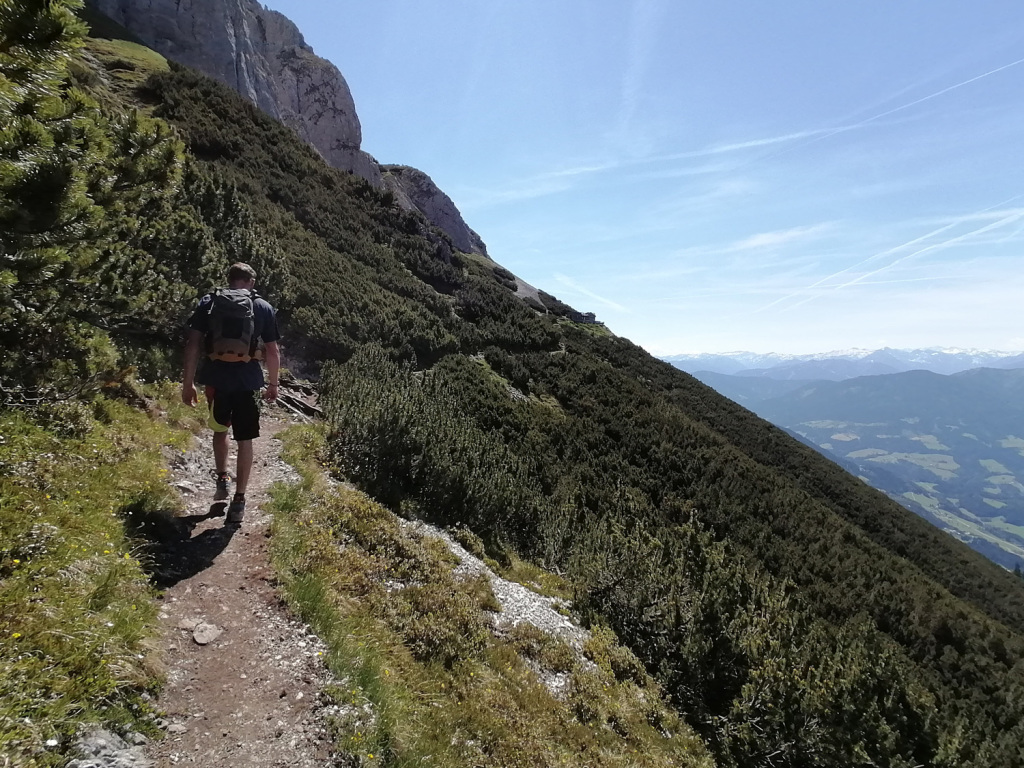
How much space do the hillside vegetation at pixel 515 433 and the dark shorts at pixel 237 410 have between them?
1946 mm

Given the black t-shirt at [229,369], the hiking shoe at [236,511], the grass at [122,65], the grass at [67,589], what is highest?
the grass at [122,65]

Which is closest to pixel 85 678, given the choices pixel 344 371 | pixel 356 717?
pixel 356 717

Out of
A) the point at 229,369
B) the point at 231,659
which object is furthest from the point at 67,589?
the point at 229,369

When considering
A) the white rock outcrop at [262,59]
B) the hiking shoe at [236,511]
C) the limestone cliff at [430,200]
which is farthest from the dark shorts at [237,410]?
the limestone cliff at [430,200]

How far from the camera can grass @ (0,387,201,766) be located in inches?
109

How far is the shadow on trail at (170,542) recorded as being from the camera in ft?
15.9

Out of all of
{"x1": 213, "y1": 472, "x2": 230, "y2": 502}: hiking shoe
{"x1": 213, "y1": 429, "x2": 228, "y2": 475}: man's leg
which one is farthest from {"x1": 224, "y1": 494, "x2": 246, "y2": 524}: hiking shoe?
{"x1": 213, "y1": 429, "x2": 228, "y2": 475}: man's leg

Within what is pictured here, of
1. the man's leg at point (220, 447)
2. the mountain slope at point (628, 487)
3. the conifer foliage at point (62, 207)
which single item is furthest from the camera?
the mountain slope at point (628, 487)

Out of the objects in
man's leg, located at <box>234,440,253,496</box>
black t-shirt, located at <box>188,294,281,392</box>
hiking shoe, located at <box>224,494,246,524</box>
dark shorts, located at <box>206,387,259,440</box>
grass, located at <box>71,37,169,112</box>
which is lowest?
hiking shoe, located at <box>224,494,246,524</box>

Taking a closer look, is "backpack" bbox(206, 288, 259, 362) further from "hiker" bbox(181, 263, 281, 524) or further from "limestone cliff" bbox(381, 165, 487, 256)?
"limestone cliff" bbox(381, 165, 487, 256)

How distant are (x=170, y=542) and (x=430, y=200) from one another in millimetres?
106163

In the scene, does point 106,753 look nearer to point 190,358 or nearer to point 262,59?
point 190,358

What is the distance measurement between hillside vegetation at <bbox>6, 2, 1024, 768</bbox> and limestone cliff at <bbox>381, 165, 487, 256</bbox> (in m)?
55.2

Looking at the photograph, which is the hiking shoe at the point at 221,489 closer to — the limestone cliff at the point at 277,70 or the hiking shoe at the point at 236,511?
the hiking shoe at the point at 236,511
